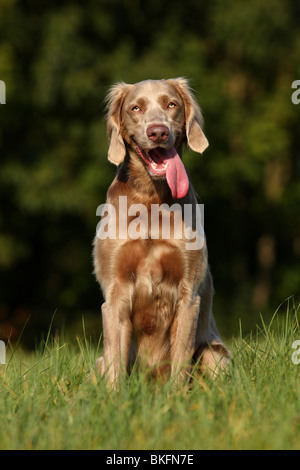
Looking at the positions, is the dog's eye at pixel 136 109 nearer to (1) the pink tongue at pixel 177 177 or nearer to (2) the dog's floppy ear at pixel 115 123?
(2) the dog's floppy ear at pixel 115 123

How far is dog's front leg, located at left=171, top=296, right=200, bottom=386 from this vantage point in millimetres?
4816

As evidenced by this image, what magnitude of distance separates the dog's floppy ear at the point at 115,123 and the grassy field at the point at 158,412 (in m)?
1.39

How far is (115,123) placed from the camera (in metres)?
5.05

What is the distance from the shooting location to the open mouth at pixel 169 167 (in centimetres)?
477

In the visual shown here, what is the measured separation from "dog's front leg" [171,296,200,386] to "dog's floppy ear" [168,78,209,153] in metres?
0.97

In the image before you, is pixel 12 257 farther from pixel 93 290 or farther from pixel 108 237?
pixel 108 237

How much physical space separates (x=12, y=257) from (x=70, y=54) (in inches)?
175

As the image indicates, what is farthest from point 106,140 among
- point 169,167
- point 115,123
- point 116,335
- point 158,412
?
point 158,412

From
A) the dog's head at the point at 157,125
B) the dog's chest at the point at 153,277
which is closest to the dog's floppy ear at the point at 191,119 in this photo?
the dog's head at the point at 157,125

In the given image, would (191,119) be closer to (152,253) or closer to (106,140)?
(152,253)

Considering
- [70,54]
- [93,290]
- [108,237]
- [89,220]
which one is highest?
[70,54]
